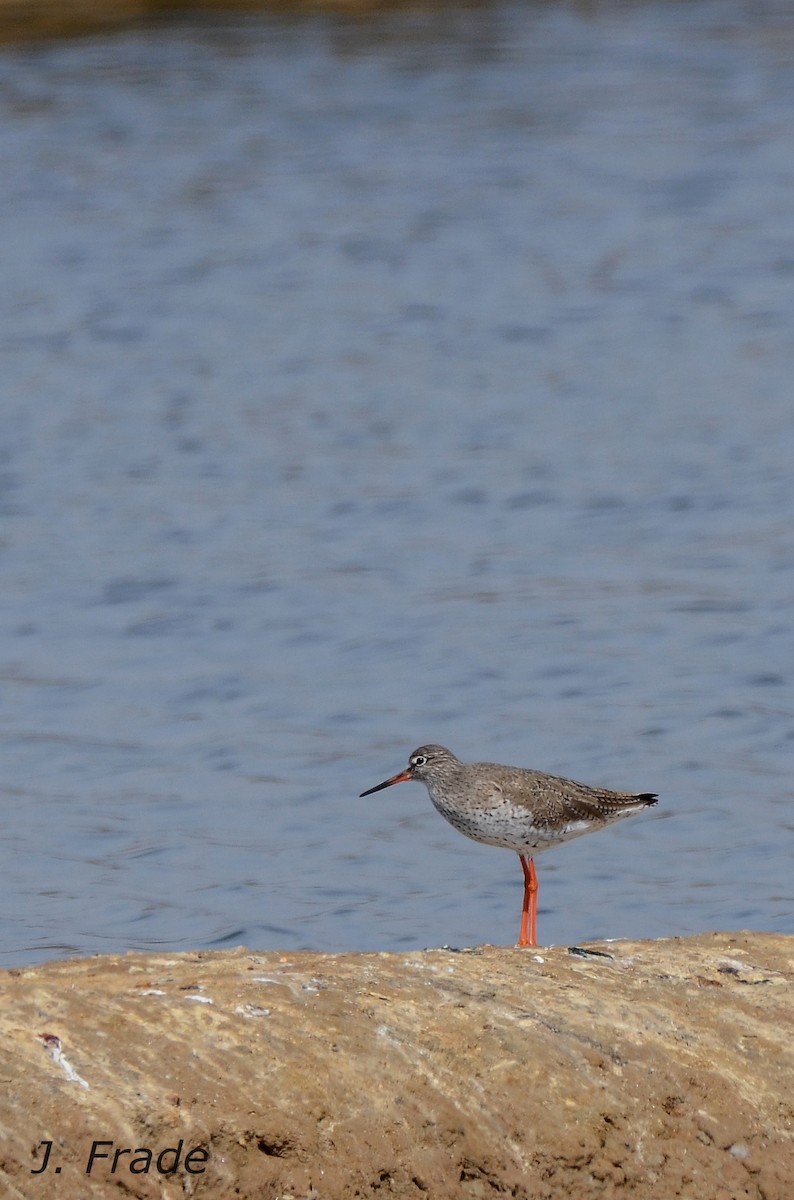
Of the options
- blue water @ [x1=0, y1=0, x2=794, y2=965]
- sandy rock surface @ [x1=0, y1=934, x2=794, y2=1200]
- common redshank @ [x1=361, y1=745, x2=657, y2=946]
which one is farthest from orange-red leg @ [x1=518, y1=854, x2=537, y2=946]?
sandy rock surface @ [x1=0, y1=934, x2=794, y2=1200]

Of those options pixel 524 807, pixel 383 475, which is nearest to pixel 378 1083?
pixel 524 807

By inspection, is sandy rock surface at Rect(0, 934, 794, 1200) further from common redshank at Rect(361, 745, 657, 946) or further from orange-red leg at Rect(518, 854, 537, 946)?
common redshank at Rect(361, 745, 657, 946)

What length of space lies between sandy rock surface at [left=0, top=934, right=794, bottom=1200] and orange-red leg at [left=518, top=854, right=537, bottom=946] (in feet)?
5.10

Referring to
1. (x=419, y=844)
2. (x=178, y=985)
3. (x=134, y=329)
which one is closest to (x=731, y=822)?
(x=419, y=844)

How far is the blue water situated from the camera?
1056 cm

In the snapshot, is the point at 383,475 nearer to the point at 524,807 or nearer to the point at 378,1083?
the point at 524,807

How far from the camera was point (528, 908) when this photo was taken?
865 cm

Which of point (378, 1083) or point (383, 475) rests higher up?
point (378, 1083)

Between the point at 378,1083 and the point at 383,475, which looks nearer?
the point at 378,1083

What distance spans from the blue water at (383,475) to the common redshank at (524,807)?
2.63ft

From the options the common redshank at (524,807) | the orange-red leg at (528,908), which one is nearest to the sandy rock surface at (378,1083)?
the orange-red leg at (528,908)

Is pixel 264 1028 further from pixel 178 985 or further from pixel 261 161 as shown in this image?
pixel 261 161

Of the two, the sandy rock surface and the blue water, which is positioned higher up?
the sandy rock surface

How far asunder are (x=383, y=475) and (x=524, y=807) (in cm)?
864
